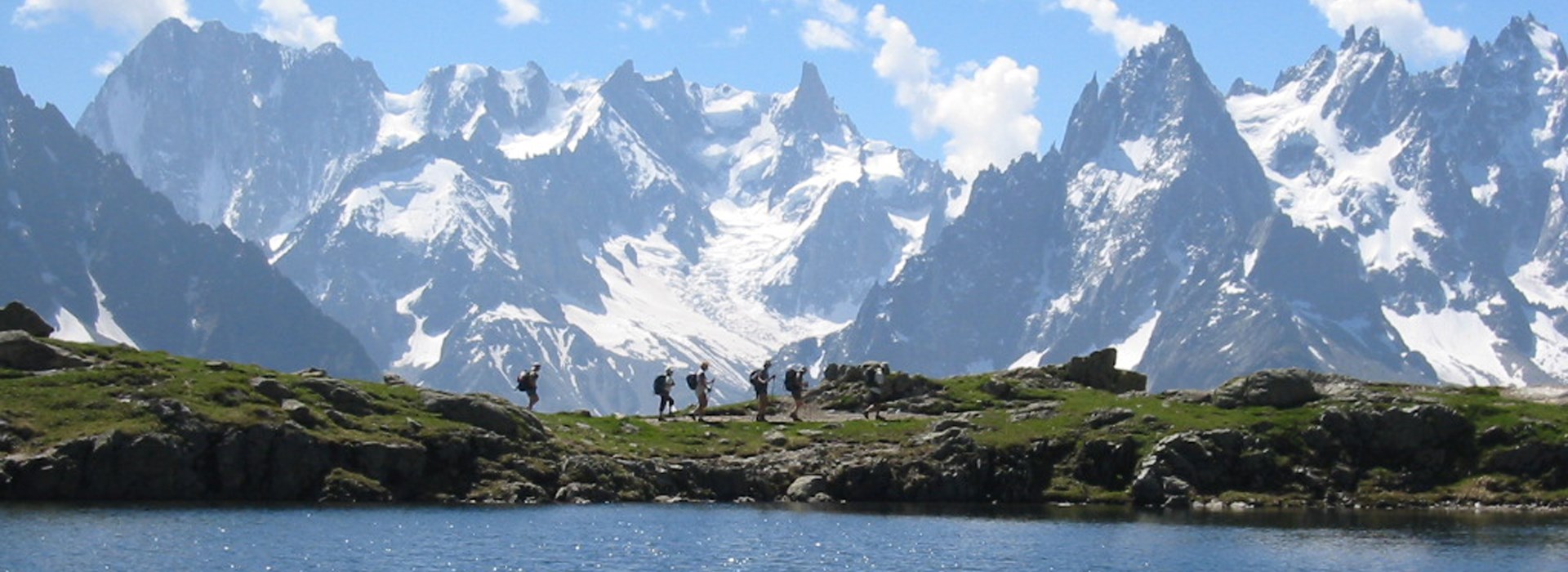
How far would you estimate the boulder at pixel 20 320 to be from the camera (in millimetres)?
106625

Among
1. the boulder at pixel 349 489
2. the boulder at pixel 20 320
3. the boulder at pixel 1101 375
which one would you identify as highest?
the boulder at pixel 1101 375

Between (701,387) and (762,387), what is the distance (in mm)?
3386

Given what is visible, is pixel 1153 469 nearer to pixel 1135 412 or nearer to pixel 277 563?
pixel 1135 412

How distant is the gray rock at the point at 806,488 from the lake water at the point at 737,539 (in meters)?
7.01

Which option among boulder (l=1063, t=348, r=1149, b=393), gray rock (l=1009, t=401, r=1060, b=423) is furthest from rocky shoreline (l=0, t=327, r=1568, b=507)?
boulder (l=1063, t=348, r=1149, b=393)

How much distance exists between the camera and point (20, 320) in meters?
108

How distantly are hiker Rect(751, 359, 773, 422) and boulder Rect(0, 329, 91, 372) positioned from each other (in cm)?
3530

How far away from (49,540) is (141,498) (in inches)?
759

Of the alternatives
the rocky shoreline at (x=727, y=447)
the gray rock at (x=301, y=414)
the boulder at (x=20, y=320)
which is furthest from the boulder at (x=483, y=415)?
the boulder at (x=20, y=320)

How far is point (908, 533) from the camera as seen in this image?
8238cm

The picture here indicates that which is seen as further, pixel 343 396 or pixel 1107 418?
pixel 1107 418

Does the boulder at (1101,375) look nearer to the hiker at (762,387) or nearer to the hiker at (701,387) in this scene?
the hiker at (762,387)

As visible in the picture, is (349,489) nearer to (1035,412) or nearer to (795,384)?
(795,384)

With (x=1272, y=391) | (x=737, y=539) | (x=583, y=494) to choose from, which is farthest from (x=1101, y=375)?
(x=737, y=539)
